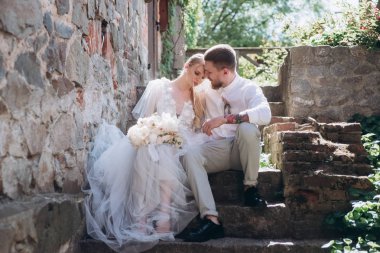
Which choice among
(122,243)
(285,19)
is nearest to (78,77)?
(122,243)

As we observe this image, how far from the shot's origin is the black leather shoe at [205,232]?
3.34 meters

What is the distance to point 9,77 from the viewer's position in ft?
7.57

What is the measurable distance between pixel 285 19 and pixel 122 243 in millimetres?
5679

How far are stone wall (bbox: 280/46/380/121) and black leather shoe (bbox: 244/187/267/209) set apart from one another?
253 cm

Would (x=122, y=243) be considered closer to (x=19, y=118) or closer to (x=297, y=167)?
(x=19, y=118)

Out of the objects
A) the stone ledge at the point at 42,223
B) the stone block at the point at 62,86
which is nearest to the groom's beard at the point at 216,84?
the stone block at the point at 62,86

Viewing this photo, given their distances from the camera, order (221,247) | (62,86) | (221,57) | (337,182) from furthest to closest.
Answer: (221,57)
(337,182)
(221,247)
(62,86)

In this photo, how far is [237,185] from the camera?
397 cm

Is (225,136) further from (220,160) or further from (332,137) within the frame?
(332,137)

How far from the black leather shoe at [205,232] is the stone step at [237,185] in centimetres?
50

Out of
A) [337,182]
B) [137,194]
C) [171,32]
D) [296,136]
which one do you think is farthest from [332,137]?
[171,32]

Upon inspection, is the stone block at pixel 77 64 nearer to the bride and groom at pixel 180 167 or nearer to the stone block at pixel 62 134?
the stone block at pixel 62 134

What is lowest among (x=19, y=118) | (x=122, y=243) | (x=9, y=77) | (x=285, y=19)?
(x=122, y=243)

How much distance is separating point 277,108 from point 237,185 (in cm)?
263
